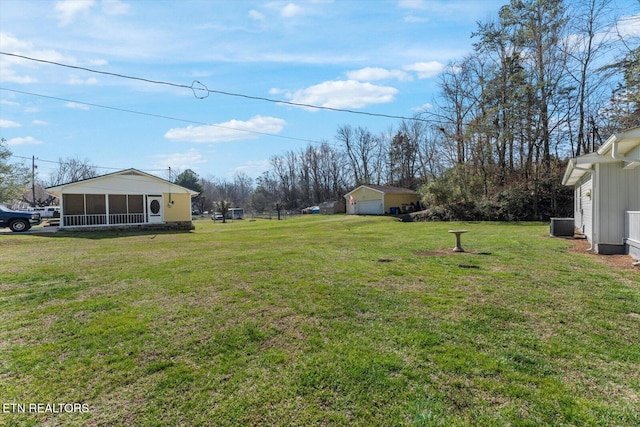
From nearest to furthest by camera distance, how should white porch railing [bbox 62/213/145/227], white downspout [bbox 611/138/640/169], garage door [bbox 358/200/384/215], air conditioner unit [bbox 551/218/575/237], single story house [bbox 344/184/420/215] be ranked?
white downspout [bbox 611/138/640/169]
air conditioner unit [bbox 551/218/575/237]
white porch railing [bbox 62/213/145/227]
single story house [bbox 344/184/420/215]
garage door [bbox 358/200/384/215]

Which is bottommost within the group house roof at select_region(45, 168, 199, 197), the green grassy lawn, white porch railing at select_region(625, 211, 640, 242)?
the green grassy lawn

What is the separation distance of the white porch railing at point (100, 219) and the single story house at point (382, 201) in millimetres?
23157

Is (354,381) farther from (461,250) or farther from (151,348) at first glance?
(461,250)

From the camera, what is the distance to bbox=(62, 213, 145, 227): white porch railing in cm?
1911

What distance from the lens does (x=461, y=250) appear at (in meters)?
9.19

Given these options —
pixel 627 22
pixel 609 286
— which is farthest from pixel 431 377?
pixel 627 22

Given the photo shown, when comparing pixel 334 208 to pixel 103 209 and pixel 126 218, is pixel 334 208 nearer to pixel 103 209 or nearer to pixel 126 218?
pixel 126 218

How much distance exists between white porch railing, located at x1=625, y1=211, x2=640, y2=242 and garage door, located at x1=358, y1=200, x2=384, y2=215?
89.2 ft

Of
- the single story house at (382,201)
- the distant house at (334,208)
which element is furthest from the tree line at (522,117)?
the distant house at (334,208)

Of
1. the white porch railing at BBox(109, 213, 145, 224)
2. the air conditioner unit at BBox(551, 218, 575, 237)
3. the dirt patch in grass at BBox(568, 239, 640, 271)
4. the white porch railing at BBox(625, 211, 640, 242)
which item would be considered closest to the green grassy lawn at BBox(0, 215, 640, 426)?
the dirt patch in grass at BBox(568, 239, 640, 271)

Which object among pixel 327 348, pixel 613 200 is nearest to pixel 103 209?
pixel 327 348

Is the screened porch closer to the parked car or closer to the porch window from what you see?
the porch window

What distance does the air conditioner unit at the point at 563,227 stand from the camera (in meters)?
12.3

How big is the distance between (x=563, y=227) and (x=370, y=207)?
81.0ft
